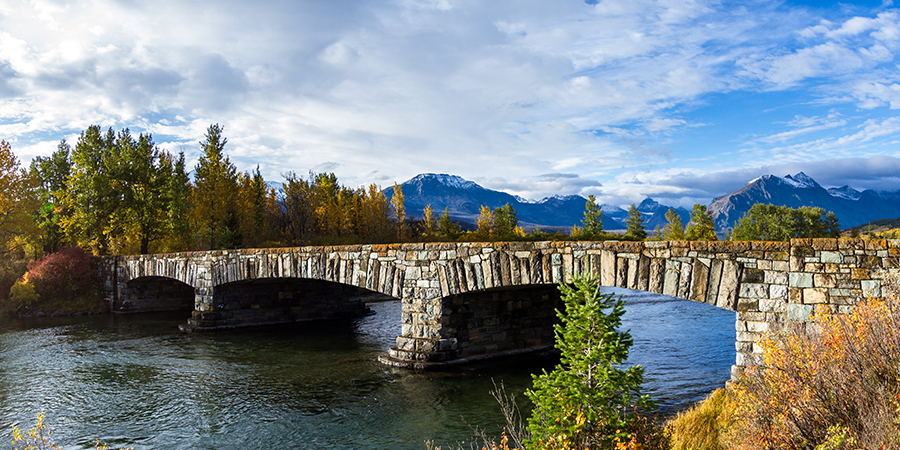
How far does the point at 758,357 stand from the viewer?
33.0ft

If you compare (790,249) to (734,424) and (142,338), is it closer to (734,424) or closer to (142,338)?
(734,424)

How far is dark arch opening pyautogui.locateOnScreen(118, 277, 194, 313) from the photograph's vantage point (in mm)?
32281

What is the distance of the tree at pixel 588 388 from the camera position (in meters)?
6.05

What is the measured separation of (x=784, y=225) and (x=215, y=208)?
212ft

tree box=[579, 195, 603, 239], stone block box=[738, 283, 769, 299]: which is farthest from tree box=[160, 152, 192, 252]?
tree box=[579, 195, 603, 239]

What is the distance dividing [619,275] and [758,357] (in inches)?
124

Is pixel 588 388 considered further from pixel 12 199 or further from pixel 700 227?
pixel 700 227

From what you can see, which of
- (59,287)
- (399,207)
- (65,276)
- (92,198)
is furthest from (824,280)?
(399,207)

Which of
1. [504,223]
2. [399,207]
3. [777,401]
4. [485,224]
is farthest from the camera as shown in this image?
[504,223]

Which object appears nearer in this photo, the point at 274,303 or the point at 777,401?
the point at 777,401

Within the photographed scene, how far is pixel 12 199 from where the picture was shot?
35625 mm

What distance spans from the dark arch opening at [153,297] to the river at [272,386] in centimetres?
847

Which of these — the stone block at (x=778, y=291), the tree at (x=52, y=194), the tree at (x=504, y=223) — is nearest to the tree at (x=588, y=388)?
the stone block at (x=778, y=291)

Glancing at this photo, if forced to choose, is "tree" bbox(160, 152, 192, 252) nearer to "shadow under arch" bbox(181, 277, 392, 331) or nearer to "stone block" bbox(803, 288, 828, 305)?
"shadow under arch" bbox(181, 277, 392, 331)
